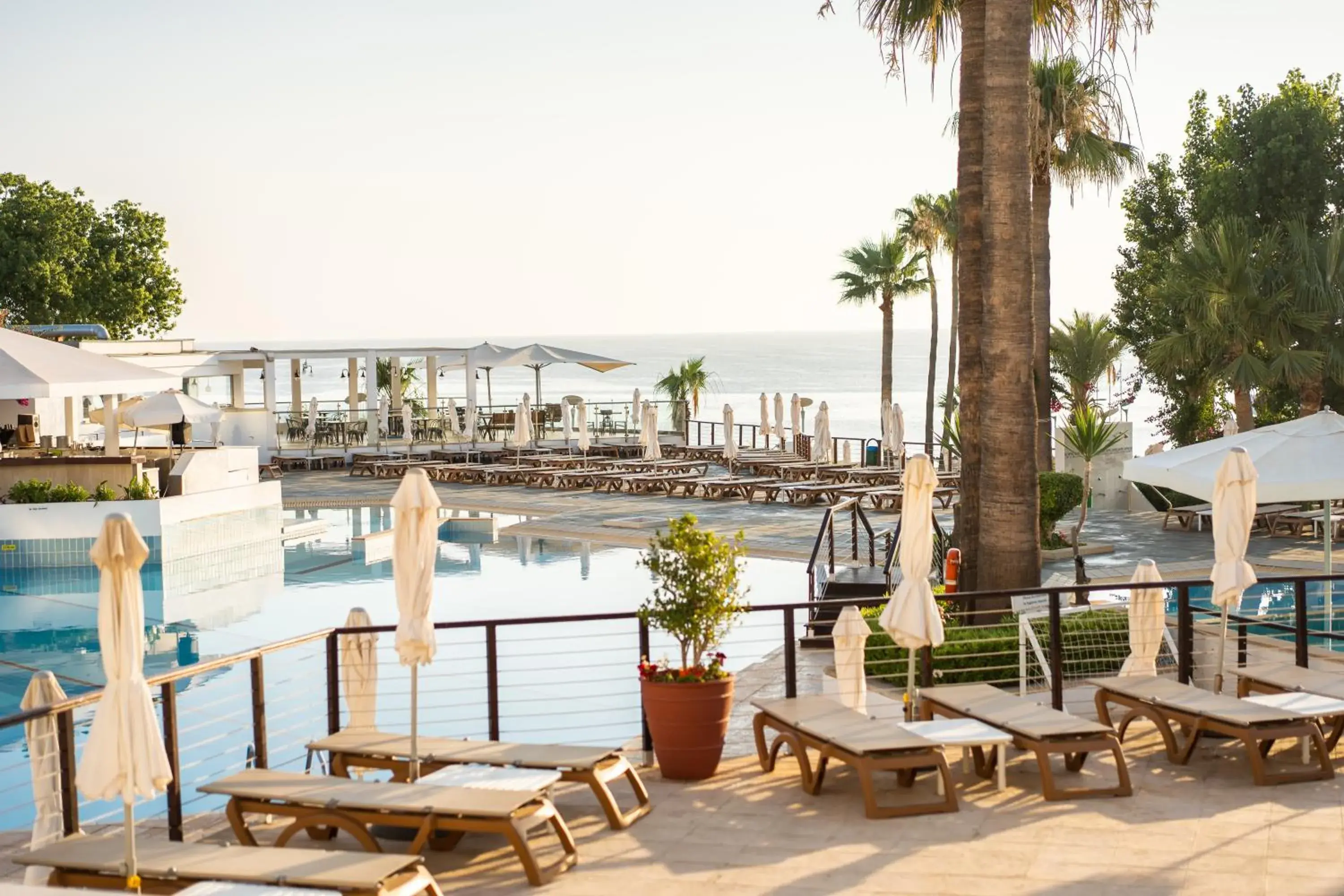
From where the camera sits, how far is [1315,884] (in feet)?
17.4

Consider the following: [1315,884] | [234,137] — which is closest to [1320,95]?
[1315,884]

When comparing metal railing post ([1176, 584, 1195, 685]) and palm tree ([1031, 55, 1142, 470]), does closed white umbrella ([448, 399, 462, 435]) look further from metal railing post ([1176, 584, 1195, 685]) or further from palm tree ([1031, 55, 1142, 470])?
metal railing post ([1176, 584, 1195, 685])

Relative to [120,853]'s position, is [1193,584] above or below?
above

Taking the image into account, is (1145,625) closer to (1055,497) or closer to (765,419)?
(1055,497)

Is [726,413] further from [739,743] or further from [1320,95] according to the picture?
[739,743]

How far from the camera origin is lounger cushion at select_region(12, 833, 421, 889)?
4781mm

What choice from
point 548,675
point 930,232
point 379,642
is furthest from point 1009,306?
point 930,232

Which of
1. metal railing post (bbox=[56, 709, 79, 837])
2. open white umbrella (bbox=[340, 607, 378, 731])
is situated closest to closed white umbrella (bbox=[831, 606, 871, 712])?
open white umbrella (bbox=[340, 607, 378, 731])

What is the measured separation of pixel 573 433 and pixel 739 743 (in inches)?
1007

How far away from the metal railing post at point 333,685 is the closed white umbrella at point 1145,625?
15.6 feet

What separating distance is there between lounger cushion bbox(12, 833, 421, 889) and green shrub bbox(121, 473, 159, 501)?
15.4 meters

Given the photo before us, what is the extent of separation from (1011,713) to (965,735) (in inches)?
18.4

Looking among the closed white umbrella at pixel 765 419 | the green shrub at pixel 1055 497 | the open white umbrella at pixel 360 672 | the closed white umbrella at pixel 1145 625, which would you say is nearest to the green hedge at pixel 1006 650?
the closed white umbrella at pixel 1145 625

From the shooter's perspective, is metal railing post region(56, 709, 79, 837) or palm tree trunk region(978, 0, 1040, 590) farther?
palm tree trunk region(978, 0, 1040, 590)
